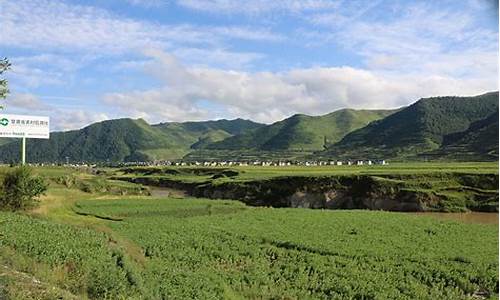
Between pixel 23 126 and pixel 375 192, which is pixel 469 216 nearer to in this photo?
pixel 375 192

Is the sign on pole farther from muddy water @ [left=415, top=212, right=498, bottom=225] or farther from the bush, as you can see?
muddy water @ [left=415, top=212, right=498, bottom=225]

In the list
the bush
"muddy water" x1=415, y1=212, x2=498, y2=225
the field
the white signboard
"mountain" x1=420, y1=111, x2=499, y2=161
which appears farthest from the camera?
"mountain" x1=420, y1=111, x2=499, y2=161

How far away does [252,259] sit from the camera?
27156mm

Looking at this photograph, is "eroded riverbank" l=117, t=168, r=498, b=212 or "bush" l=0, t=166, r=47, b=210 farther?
"eroded riverbank" l=117, t=168, r=498, b=212

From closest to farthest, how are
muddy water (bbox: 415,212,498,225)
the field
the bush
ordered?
the field, the bush, muddy water (bbox: 415,212,498,225)

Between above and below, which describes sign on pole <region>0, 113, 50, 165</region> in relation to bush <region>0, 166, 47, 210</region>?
above

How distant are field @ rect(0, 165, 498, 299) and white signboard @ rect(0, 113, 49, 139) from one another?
8.77 m

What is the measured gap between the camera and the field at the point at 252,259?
15.2m

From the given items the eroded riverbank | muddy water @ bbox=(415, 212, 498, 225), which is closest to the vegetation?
the eroded riverbank

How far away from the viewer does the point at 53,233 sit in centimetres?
2336

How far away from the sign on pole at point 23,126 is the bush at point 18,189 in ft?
23.7

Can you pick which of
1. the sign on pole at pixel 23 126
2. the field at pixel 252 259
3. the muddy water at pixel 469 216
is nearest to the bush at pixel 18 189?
the field at pixel 252 259

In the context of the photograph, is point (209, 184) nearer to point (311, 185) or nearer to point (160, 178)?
point (311, 185)

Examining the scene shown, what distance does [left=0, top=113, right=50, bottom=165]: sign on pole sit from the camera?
4644 centimetres
